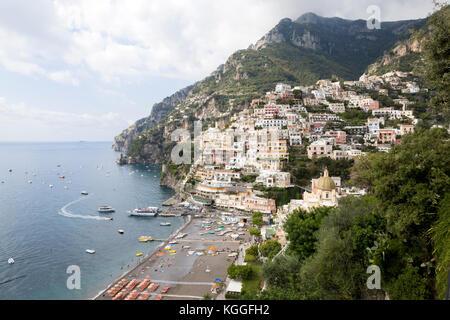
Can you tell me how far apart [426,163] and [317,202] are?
14.6 m

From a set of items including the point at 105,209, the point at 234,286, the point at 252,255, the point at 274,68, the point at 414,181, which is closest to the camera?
the point at 414,181

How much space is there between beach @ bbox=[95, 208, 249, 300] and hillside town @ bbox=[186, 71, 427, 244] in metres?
5.37

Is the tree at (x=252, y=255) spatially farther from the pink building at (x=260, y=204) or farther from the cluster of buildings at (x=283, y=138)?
the pink building at (x=260, y=204)

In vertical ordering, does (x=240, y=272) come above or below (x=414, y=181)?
below

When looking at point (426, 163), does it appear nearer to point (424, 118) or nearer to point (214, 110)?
point (424, 118)

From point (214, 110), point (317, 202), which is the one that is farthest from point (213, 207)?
point (214, 110)

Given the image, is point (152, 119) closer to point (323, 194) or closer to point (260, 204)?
point (260, 204)

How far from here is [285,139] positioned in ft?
168

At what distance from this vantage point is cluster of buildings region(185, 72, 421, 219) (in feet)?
141

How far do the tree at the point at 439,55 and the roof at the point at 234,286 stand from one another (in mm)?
15051

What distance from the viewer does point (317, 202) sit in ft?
77.4

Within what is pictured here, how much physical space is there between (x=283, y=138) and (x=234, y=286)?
124ft

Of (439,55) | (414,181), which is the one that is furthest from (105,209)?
(439,55)

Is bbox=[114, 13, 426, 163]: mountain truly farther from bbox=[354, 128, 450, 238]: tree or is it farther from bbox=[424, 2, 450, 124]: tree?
bbox=[424, 2, 450, 124]: tree
